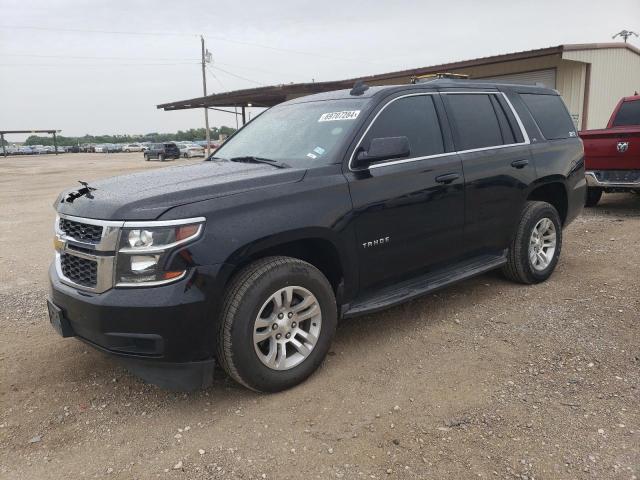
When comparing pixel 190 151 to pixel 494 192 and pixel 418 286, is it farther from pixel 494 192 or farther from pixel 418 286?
pixel 418 286

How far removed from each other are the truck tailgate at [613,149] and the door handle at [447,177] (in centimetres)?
550

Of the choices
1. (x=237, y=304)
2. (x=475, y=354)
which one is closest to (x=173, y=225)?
(x=237, y=304)

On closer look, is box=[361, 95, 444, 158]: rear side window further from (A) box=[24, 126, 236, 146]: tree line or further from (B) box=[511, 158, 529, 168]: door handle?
(A) box=[24, 126, 236, 146]: tree line

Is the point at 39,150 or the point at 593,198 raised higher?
the point at 39,150

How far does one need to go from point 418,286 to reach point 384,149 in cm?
113

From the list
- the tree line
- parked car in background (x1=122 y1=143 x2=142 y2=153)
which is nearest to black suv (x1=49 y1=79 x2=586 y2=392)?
parked car in background (x1=122 y1=143 x2=142 y2=153)

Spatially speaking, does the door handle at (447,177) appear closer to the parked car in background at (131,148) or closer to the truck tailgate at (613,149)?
the truck tailgate at (613,149)

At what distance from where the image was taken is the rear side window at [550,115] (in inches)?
205

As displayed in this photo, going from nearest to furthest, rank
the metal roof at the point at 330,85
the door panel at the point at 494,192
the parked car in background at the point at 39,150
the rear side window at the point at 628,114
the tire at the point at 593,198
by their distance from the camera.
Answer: the door panel at the point at 494,192
the rear side window at the point at 628,114
the tire at the point at 593,198
the metal roof at the point at 330,85
the parked car in background at the point at 39,150

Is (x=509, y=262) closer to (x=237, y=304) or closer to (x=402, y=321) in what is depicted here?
(x=402, y=321)

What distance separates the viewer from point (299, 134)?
4.02m

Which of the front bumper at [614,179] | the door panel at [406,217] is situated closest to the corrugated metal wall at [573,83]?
the front bumper at [614,179]

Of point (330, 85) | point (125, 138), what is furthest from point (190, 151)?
point (125, 138)

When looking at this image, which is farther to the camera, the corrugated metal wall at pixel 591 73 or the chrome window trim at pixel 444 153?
the corrugated metal wall at pixel 591 73
